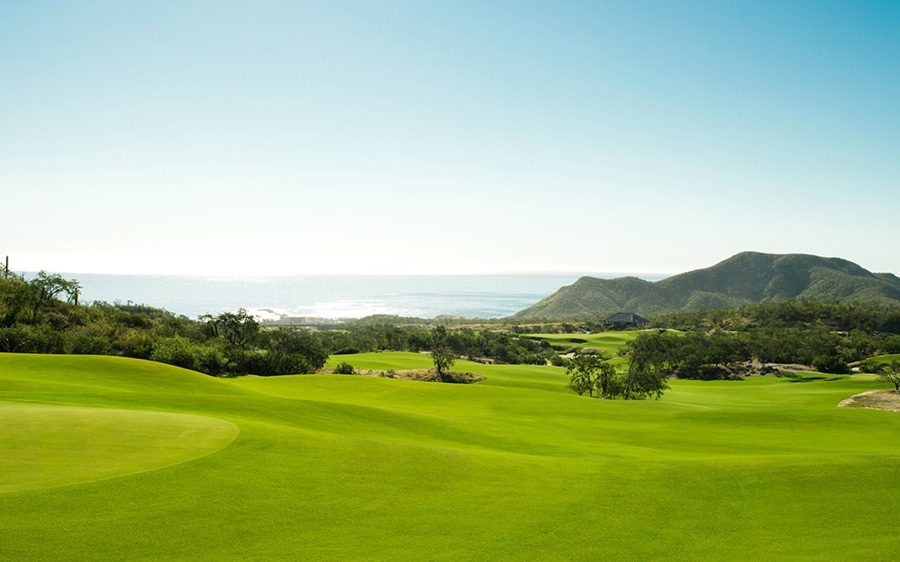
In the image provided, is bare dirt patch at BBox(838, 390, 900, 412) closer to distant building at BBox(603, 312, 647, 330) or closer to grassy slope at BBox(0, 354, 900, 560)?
grassy slope at BBox(0, 354, 900, 560)

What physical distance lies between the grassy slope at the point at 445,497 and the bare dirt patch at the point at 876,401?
1852 centimetres

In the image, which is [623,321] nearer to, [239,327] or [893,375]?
[893,375]

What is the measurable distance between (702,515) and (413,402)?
80.2 ft

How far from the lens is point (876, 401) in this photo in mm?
41062

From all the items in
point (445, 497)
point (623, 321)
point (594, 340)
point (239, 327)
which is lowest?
point (445, 497)

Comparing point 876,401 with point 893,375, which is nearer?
point 876,401

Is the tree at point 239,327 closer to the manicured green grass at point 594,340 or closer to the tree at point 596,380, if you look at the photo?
the tree at point 596,380

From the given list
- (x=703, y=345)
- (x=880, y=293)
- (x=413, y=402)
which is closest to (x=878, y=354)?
(x=703, y=345)

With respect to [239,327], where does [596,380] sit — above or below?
below

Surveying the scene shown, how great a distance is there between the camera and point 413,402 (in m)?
36.7

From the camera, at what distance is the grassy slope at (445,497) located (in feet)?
36.3

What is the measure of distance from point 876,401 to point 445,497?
42.1 m

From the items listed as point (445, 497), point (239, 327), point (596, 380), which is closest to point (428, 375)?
point (596, 380)

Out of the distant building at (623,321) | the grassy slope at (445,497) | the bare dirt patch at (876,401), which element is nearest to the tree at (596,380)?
the bare dirt patch at (876,401)
